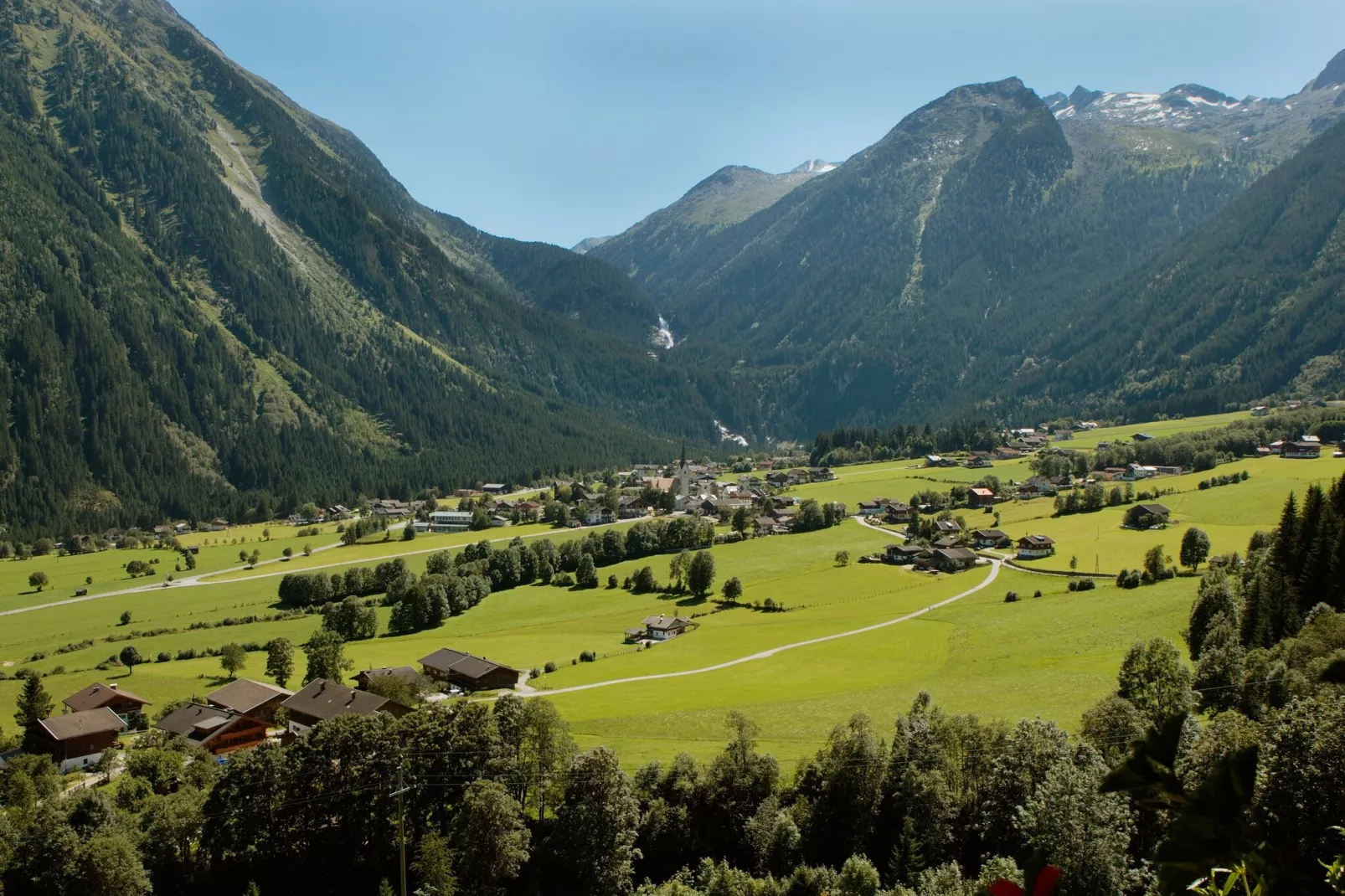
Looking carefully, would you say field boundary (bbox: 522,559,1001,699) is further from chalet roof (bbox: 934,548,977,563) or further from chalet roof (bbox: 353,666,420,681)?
chalet roof (bbox: 353,666,420,681)

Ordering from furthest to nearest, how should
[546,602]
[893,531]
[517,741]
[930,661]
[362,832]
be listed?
[893,531] → [546,602] → [930,661] → [517,741] → [362,832]

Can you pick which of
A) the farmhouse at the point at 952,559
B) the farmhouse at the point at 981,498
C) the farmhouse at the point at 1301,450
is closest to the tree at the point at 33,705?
the farmhouse at the point at 952,559

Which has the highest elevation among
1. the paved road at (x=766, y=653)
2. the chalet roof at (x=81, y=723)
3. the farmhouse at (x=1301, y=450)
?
the farmhouse at (x=1301, y=450)

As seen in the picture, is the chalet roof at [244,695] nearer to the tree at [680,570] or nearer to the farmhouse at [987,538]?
the tree at [680,570]

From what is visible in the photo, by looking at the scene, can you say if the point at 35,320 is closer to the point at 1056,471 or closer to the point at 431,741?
the point at 431,741

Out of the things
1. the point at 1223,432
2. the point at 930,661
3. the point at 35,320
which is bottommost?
the point at 930,661

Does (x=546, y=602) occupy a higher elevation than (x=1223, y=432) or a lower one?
lower

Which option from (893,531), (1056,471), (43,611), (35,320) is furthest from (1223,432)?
(35,320)
